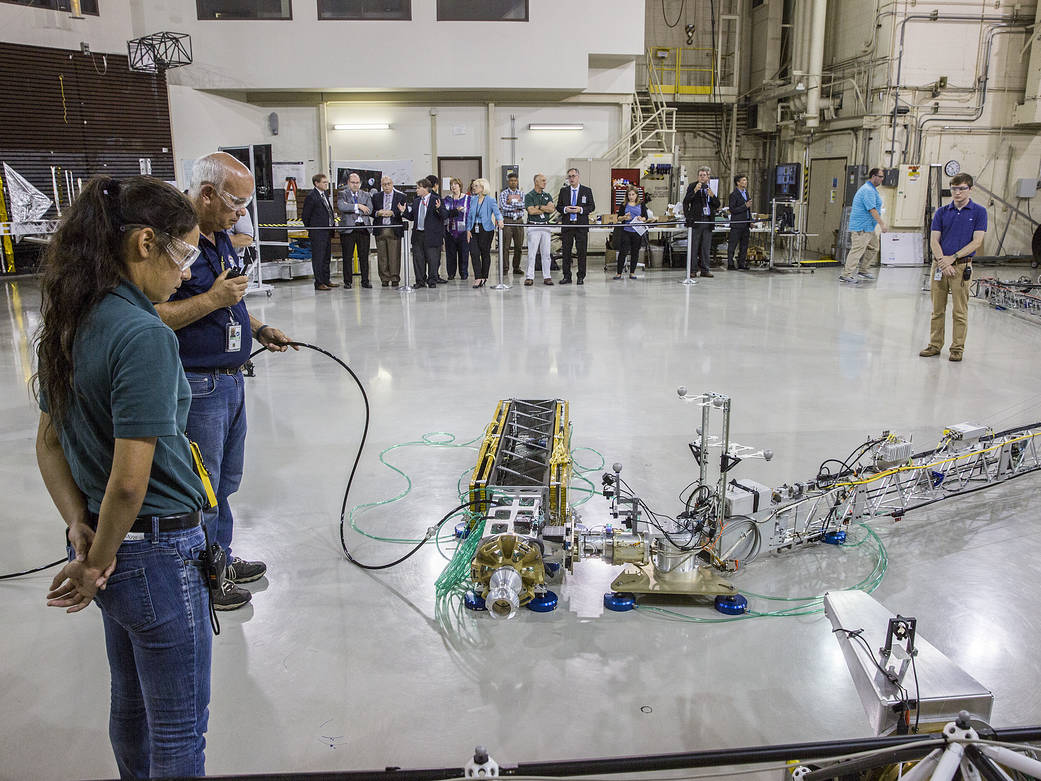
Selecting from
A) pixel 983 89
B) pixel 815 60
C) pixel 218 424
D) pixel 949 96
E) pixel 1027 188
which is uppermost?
pixel 815 60

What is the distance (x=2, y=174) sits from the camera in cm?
1278

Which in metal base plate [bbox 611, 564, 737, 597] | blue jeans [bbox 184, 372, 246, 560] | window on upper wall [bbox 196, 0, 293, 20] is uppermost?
window on upper wall [bbox 196, 0, 293, 20]

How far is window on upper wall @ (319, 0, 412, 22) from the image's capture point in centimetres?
1438

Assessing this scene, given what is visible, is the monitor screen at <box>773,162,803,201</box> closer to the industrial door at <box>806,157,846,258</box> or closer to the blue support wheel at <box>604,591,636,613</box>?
the industrial door at <box>806,157,846,258</box>

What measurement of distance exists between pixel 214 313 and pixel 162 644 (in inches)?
55.1

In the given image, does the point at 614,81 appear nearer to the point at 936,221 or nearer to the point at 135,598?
the point at 936,221

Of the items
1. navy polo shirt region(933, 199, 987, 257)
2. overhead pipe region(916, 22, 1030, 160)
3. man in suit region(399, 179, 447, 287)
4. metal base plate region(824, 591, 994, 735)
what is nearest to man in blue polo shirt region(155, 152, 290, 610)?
metal base plate region(824, 591, 994, 735)

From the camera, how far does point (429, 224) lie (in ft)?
37.7

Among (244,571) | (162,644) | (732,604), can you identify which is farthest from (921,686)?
(244,571)

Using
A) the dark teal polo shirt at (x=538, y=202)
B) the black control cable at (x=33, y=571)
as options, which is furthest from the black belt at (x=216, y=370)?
the dark teal polo shirt at (x=538, y=202)

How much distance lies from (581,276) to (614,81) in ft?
19.1

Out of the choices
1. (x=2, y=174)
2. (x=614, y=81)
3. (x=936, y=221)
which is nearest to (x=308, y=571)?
(x=936, y=221)

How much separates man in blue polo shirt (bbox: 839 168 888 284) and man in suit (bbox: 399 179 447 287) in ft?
20.2

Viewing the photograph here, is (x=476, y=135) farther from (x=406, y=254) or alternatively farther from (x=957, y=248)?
(x=957, y=248)
